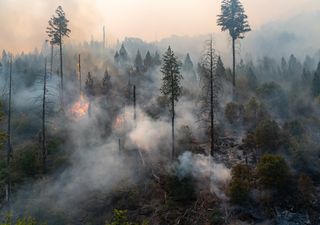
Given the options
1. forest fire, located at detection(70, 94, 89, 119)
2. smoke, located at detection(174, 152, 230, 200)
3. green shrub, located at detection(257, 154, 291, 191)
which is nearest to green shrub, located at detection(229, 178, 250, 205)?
smoke, located at detection(174, 152, 230, 200)

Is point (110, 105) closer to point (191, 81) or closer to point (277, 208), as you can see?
point (191, 81)

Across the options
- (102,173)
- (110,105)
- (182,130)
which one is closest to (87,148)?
(102,173)

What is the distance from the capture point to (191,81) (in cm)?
7719

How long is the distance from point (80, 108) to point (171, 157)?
23.1 meters

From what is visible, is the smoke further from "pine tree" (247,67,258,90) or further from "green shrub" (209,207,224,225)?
"pine tree" (247,67,258,90)

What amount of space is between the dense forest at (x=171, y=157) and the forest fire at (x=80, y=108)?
0.17m

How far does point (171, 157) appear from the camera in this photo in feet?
133

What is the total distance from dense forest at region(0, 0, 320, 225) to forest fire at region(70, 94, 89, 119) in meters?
0.17

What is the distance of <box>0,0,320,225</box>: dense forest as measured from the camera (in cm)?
3173

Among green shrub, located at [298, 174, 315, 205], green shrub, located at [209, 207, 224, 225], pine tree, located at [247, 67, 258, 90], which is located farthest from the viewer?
pine tree, located at [247, 67, 258, 90]

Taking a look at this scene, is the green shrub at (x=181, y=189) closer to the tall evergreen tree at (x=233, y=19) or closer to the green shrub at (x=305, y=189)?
the green shrub at (x=305, y=189)

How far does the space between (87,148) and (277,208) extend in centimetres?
2284

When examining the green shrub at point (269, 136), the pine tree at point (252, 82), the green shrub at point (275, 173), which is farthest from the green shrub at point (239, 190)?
the pine tree at point (252, 82)

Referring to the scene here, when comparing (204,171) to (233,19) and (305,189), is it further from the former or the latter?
(233,19)
